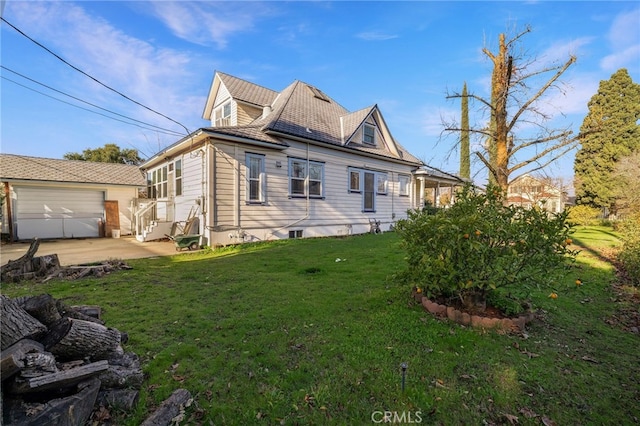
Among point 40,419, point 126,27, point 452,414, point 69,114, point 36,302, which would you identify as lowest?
point 452,414

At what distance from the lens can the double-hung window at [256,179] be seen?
9.96 m

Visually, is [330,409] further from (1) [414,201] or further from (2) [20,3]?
(1) [414,201]

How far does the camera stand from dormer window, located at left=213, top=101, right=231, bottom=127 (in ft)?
43.3

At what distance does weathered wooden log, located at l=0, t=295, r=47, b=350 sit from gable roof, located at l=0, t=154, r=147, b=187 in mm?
14517

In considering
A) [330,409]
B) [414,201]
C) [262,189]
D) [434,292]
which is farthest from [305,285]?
[414,201]

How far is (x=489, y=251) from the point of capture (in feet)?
11.3

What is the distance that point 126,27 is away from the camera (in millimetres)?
8328

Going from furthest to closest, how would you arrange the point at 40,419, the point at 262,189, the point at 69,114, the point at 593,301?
1. the point at 69,114
2. the point at 262,189
3. the point at 593,301
4. the point at 40,419

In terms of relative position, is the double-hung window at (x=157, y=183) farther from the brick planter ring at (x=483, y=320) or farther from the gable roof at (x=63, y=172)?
the brick planter ring at (x=483, y=320)

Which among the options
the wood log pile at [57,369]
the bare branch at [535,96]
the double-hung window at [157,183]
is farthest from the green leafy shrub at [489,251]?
the double-hung window at [157,183]

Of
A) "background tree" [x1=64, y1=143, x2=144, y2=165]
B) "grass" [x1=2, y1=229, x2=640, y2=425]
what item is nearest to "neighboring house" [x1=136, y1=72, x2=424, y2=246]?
"grass" [x1=2, y1=229, x2=640, y2=425]

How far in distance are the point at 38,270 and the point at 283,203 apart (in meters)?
6.91

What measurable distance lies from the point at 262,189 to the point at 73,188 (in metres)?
10.4

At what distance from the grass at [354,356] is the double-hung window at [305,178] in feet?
21.4
